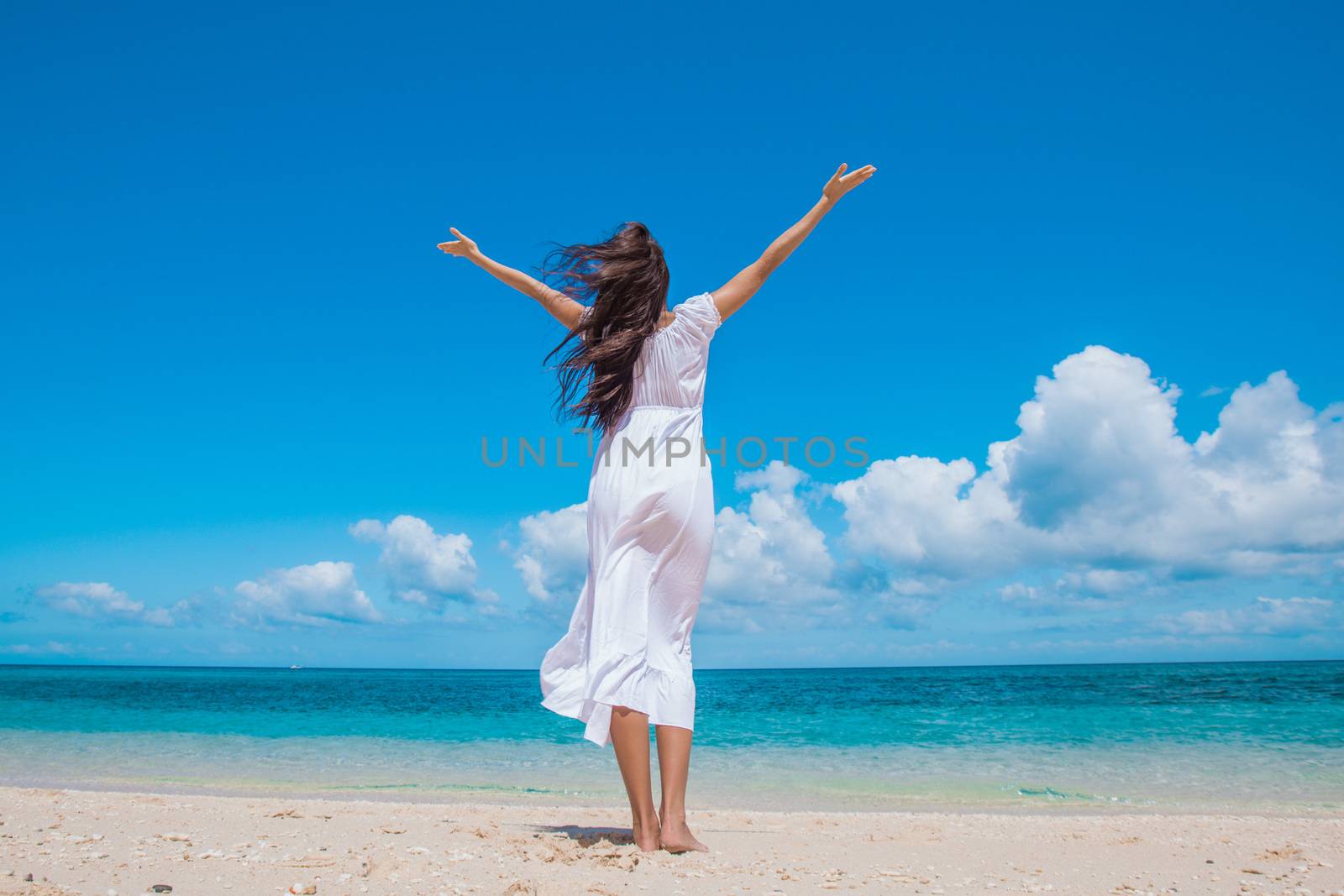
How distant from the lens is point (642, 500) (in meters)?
3.13

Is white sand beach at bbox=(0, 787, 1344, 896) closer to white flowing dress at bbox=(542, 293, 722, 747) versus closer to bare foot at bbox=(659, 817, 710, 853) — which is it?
bare foot at bbox=(659, 817, 710, 853)

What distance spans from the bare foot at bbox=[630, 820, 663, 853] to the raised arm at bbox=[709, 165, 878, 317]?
203 cm

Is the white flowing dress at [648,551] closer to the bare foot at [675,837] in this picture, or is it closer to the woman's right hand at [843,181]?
the bare foot at [675,837]

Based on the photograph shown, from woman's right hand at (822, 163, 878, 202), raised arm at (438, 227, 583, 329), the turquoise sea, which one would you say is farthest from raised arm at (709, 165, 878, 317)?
the turquoise sea

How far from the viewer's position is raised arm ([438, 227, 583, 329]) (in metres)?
3.48

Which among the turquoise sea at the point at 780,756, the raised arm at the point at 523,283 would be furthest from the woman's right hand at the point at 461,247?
the turquoise sea at the point at 780,756

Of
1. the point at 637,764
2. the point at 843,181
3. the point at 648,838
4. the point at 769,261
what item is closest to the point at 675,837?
the point at 648,838

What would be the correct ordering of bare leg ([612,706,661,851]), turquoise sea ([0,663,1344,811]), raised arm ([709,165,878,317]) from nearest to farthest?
1. bare leg ([612,706,661,851])
2. raised arm ([709,165,878,317])
3. turquoise sea ([0,663,1344,811])

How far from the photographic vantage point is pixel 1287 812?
259 inches

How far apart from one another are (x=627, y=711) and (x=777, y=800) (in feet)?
16.3

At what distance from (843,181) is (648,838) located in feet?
9.01

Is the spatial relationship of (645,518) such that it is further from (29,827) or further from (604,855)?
(29,827)

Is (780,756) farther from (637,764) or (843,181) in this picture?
(843,181)

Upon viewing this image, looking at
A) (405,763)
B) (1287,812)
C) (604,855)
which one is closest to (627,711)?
(604,855)
